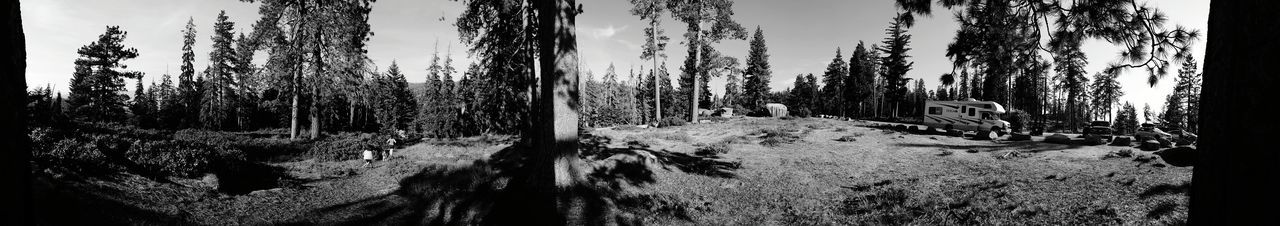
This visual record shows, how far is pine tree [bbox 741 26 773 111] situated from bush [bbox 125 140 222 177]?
53535 mm

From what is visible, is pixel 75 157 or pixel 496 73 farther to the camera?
pixel 496 73

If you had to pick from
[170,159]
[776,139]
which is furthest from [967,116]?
[170,159]

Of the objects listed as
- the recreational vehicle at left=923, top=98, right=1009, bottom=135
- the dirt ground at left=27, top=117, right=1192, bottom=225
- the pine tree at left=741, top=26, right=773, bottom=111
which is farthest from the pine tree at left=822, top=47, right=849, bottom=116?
the dirt ground at left=27, top=117, right=1192, bottom=225

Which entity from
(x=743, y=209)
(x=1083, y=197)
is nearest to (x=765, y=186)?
(x=743, y=209)

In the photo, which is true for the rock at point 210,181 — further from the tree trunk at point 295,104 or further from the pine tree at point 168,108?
the pine tree at point 168,108

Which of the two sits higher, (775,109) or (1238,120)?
(775,109)

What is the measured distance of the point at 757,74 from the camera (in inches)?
2303

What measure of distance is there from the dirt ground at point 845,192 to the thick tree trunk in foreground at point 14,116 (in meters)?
6.90

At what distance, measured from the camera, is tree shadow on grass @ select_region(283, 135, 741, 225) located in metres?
7.36

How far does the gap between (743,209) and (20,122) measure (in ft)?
29.7

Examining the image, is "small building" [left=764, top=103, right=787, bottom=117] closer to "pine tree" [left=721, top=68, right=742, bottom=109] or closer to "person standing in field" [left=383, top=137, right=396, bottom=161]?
"pine tree" [left=721, top=68, right=742, bottom=109]

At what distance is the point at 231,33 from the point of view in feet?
135

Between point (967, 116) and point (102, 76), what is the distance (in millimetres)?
65679

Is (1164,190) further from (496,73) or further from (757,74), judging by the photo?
(757,74)
